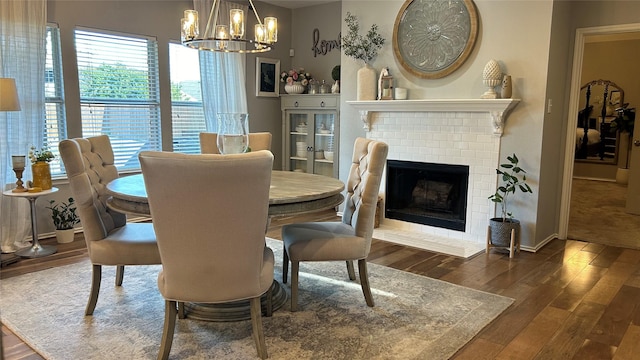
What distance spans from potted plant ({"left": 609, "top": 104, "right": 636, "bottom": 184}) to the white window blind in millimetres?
7680

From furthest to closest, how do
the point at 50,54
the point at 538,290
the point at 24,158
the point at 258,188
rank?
the point at 50,54
the point at 24,158
the point at 538,290
the point at 258,188

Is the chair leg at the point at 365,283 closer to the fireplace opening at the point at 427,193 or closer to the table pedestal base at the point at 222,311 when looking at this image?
the table pedestal base at the point at 222,311

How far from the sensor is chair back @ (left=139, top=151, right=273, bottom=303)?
1905 mm

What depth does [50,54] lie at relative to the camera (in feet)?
14.1

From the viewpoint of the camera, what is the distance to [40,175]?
12.8 ft

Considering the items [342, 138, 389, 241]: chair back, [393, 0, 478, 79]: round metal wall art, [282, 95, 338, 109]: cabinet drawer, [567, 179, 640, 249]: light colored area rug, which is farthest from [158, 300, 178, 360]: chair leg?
[567, 179, 640, 249]: light colored area rug

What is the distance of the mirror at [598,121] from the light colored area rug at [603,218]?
1.01 meters

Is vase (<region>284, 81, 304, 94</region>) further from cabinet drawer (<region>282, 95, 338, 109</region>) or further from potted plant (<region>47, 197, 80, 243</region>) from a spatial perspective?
potted plant (<region>47, 197, 80, 243</region>)

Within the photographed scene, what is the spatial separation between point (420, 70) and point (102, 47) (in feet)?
10.2

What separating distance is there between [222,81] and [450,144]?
8.99 feet

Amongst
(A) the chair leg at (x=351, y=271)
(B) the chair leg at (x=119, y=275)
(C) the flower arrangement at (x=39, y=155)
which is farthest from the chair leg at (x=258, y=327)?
(C) the flower arrangement at (x=39, y=155)

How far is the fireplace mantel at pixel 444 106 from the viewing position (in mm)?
4043

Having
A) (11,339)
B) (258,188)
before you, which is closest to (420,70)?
(258,188)

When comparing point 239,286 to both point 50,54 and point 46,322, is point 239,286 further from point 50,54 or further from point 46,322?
point 50,54
